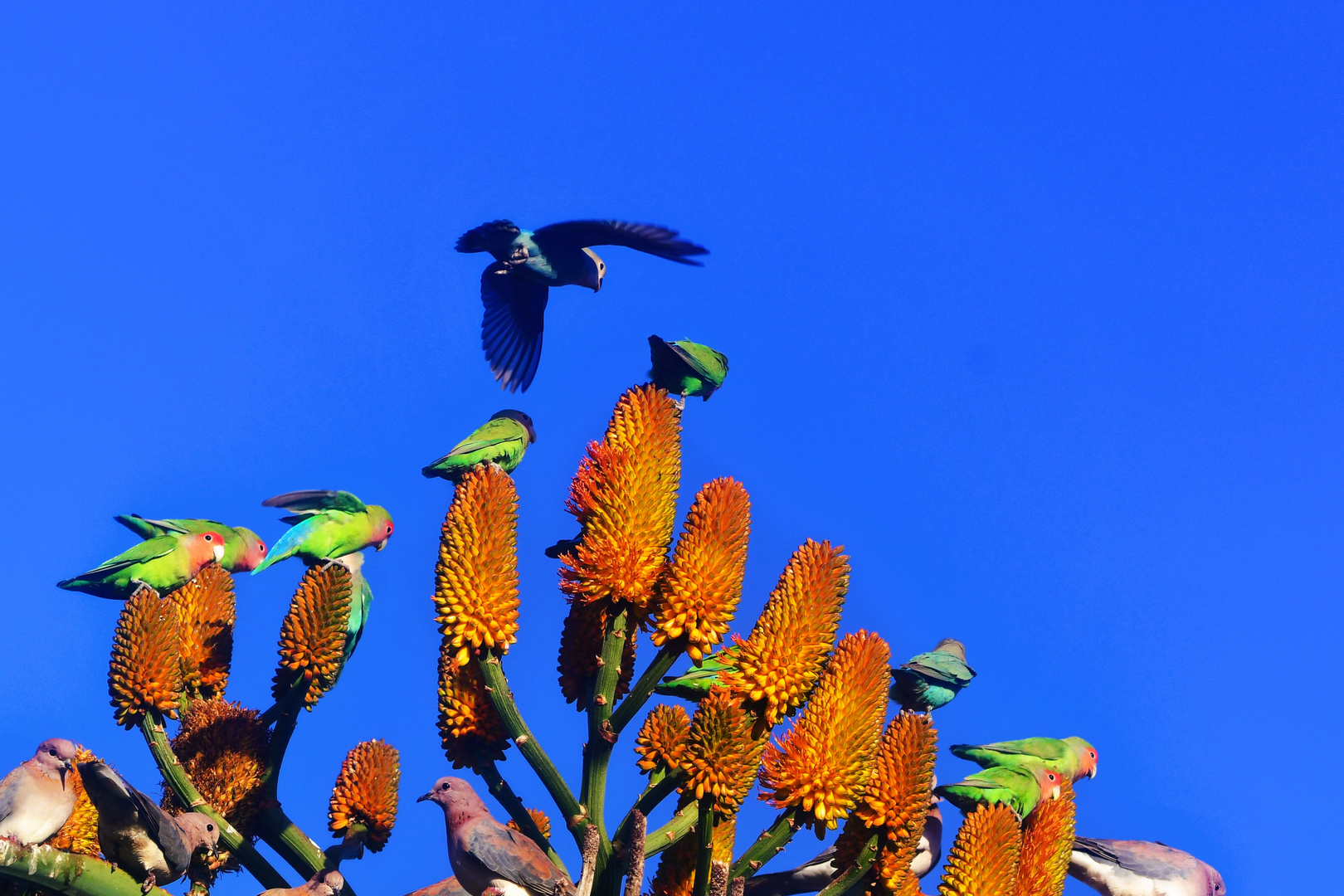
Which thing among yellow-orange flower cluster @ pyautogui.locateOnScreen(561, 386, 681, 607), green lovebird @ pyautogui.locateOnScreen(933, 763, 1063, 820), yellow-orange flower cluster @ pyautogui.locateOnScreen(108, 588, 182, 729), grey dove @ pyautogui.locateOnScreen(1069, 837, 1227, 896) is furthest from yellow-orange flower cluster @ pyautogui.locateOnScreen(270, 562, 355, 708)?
grey dove @ pyautogui.locateOnScreen(1069, 837, 1227, 896)

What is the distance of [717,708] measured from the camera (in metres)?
6.27

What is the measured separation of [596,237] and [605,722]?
4393mm

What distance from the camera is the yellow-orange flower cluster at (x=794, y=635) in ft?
21.2

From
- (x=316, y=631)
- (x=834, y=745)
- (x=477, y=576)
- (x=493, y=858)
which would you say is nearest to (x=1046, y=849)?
(x=834, y=745)

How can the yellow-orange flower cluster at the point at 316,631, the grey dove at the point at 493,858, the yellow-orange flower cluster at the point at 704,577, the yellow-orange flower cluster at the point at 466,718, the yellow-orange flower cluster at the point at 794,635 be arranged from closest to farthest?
1. the yellow-orange flower cluster at the point at 794,635
2. the yellow-orange flower cluster at the point at 704,577
3. the yellow-orange flower cluster at the point at 466,718
4. the grey dove at the point at 493,858
5. the yellow-orange flower cluster at the point at 316,631

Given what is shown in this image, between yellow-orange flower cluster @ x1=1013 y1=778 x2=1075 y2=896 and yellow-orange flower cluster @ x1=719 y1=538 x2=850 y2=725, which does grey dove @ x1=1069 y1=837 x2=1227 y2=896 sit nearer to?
yellow-orange flower cluster @ x1=1013 y1=778 x2=1075 y2=896

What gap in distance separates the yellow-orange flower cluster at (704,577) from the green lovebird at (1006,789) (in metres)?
1.84

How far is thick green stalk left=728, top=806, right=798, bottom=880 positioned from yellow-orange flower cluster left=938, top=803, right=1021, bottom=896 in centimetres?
95

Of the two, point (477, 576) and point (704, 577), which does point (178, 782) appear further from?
point (704, 577)

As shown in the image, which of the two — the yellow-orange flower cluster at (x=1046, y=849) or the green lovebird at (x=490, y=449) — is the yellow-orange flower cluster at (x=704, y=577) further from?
the yellow-orange flower cluster at (x=1046, y=849)

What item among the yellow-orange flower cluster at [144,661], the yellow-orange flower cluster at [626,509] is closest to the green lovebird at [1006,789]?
the yellow-orange flower cluster at [626,509]

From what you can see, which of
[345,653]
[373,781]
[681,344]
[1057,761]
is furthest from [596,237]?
[1057,761]

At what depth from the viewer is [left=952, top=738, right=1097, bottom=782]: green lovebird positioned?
791 cm

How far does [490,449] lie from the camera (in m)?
7.73
